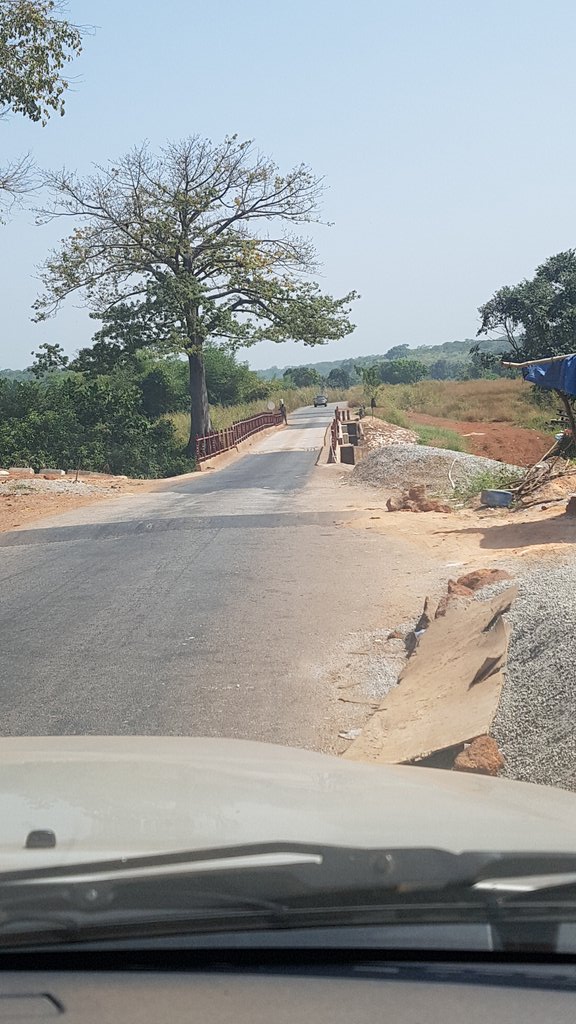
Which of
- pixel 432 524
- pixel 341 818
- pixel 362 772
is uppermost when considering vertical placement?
pixel 341 818

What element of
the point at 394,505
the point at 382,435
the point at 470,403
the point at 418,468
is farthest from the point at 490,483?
the point at 470,403

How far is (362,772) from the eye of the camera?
2.99 m

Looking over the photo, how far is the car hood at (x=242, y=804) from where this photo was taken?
6.78 ft

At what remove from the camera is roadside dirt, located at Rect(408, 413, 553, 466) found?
33434 mm

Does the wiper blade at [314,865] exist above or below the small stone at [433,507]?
above

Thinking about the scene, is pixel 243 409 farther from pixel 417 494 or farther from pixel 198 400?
pixel 417 494

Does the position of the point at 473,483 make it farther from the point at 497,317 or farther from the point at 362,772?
the point at 497,317

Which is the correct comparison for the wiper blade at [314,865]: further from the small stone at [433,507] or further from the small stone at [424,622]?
the small stone at [433,507]

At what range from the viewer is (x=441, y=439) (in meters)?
36.6

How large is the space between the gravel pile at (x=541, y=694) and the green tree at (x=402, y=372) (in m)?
136

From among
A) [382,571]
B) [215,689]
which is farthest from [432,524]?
[215,689]

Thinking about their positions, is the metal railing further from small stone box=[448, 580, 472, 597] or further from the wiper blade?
the wiper blade

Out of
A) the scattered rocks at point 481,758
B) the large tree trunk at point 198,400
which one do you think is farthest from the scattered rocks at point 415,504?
the large tree trunk at point 198,400

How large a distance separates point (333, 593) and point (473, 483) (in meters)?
10.2
